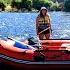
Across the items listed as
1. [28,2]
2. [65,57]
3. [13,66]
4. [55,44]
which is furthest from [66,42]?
[28,2]

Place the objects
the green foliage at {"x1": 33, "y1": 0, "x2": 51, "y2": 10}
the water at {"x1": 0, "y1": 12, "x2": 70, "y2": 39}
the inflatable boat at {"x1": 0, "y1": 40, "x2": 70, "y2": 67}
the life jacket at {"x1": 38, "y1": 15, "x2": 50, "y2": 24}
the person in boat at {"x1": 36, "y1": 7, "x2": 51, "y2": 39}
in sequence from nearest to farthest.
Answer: the inflatable boat at {"x1": 0, "y1": 40, "x2": 70, "y2": 67} → the person in boat at {"x1": 36, "y1": 7, "x2": 51, "y2": 39} → the life jacket at {"x1": 38, "y1": 15, "x2": 50, "y2": 24} → the water at {"x1": 0, "y1": 12, "x2": 70, "y2": 39} → the green foliage at {"x1": 33, "y1": 0, "x2": 51, "y2": 10}

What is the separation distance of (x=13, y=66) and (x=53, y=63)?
1.37m

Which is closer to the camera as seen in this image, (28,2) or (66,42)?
(66,42)

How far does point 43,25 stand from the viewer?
15.3 metres

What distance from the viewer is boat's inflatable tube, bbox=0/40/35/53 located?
12.5 m

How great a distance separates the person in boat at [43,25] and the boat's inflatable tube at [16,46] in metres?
2.16

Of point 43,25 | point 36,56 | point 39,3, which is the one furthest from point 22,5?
point 36,56

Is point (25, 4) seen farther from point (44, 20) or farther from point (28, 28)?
point (44, 20)

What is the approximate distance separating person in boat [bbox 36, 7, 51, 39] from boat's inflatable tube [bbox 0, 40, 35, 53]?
2.16m

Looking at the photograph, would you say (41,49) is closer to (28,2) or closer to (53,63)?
(53,63)

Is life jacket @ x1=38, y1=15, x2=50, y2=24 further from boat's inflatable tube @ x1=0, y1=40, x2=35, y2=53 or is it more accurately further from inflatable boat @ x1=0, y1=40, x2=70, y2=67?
inflatable boat @ x1=0, y1=40, x2=70, y2=67

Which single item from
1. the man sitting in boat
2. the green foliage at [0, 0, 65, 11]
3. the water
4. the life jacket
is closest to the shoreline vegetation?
the green foliage at [0, 0, 65, 11]

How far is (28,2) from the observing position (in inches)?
4515

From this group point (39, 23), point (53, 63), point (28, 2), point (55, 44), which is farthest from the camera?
point (28, 2)
